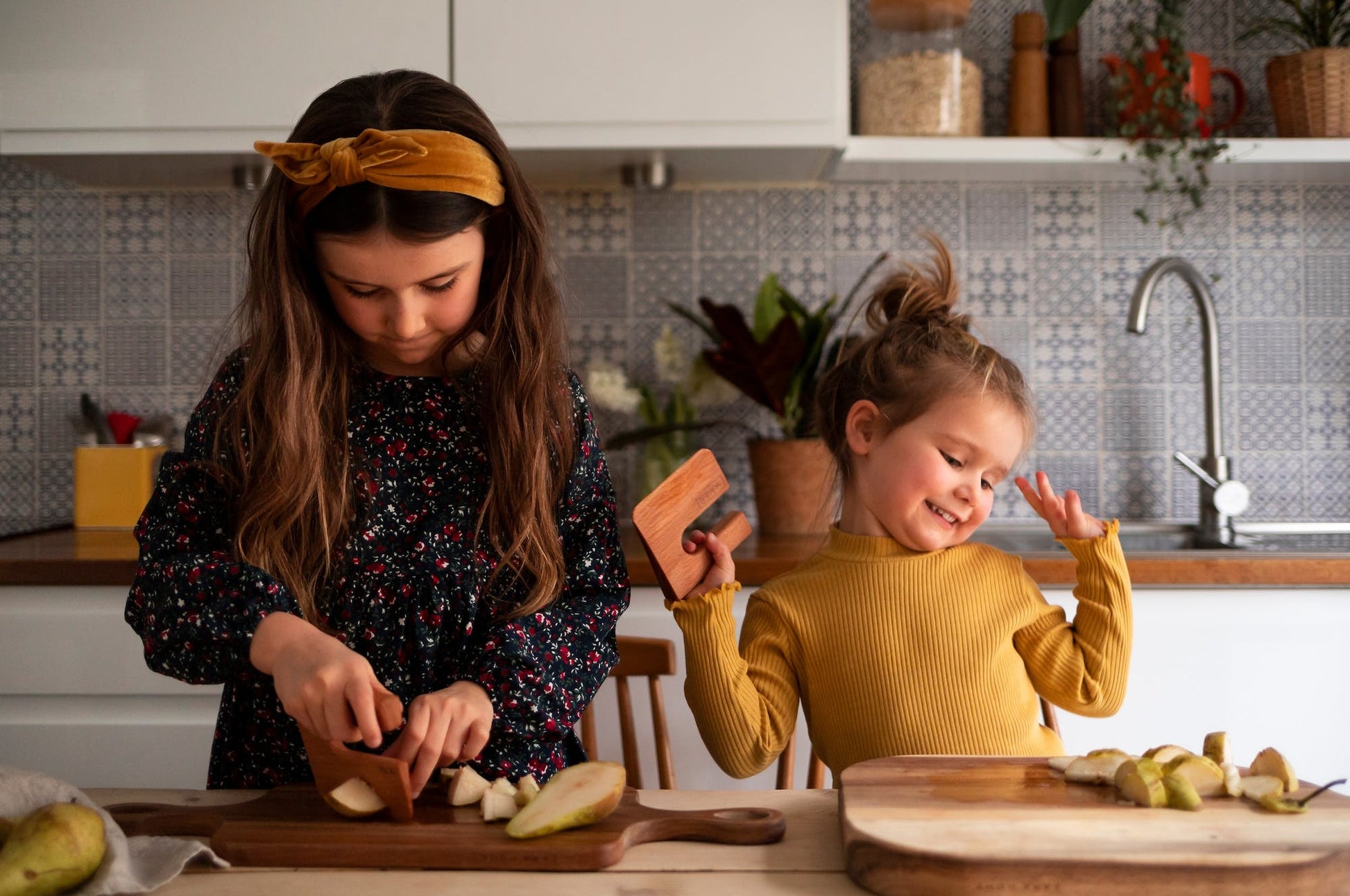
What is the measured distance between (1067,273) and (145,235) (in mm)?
1634

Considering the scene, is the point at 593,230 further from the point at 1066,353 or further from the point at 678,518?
the point at 678,518

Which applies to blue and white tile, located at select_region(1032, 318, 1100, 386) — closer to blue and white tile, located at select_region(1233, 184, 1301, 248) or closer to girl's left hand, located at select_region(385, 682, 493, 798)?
blue and white tile, located at select_region(1233, 184, 1301, 248)

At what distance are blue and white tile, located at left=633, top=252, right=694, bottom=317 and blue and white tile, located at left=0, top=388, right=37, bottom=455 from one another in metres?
1.09

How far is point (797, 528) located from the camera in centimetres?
186

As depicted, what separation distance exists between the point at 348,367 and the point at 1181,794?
74 centimetres

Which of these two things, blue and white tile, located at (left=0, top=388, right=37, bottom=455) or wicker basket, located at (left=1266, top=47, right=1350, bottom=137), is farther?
blue and white tile, located at (left=0, top=388, right=37, bottom=455)

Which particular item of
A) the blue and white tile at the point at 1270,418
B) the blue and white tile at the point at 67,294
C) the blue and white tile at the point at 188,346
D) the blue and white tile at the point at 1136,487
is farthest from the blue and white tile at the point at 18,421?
the blue and white tile at the point at 1270,418

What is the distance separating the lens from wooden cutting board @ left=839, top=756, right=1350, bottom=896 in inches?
24.1

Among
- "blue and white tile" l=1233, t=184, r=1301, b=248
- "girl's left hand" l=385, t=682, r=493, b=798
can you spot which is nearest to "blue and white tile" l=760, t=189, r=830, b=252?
"blue and white tile" l=1233, t=184, r=1301, b=248

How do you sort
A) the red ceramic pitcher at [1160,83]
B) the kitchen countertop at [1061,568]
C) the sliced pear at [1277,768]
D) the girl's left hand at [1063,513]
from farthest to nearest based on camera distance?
1. the red ceramic pitcher at [1160,83]
2. the kitchen countertop at [1061,568]
3. the girl's left hand at [1063,513]
4. the sliced pear at [1277,768]

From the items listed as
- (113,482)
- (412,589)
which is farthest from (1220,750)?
(113,482)

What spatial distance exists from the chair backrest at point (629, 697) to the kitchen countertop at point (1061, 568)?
0.20 metres

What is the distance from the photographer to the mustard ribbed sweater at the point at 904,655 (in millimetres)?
952

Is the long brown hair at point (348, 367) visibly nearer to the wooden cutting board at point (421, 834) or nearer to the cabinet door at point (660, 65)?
the wooden cutting board at point (421, 834)
